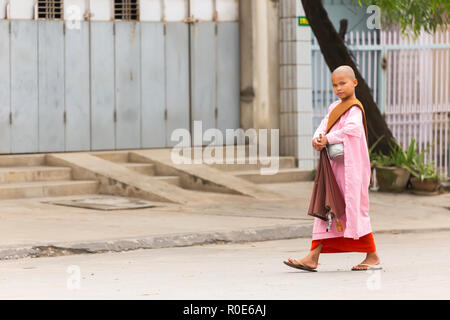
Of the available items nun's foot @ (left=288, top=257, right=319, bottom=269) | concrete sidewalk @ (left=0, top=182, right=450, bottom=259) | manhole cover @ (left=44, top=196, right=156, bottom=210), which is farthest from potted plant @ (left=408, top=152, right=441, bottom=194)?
nun's foot @ (left=288, top=257, right=319, bottom=269)

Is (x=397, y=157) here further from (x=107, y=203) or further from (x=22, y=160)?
(x=22, y=160)

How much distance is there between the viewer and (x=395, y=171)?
52.7 ft

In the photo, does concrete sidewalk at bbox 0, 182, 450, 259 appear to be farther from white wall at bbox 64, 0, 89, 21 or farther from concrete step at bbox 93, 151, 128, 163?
white wall at bbox 64, 0, 89, 21

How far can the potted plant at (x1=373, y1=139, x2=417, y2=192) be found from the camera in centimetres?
1609

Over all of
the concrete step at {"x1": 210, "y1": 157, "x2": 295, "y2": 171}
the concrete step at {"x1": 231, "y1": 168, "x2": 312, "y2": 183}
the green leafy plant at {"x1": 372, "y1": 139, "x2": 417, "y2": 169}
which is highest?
the green leafy plant at {"x1": 372, "y1": 139, "x2": 417, "y2": 169}

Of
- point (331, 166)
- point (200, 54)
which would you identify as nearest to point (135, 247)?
point (331, 166)

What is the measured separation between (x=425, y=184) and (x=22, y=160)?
19.7 feet

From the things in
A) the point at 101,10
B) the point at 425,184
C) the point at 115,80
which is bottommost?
the point at 425,184

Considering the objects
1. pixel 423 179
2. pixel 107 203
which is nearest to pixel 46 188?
pixel 107 203

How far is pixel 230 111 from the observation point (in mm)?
18031

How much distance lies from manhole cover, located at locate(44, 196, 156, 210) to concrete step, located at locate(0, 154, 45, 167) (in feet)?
6.16

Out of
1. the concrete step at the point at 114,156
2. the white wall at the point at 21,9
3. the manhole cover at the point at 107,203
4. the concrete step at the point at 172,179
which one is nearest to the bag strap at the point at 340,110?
the manhole cover at the point at 107,203

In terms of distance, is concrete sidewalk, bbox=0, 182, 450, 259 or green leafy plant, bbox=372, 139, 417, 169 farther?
green leafy plant, bbox=372, 139, 417, 169

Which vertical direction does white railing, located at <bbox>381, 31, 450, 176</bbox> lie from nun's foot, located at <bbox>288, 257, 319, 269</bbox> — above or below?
above
